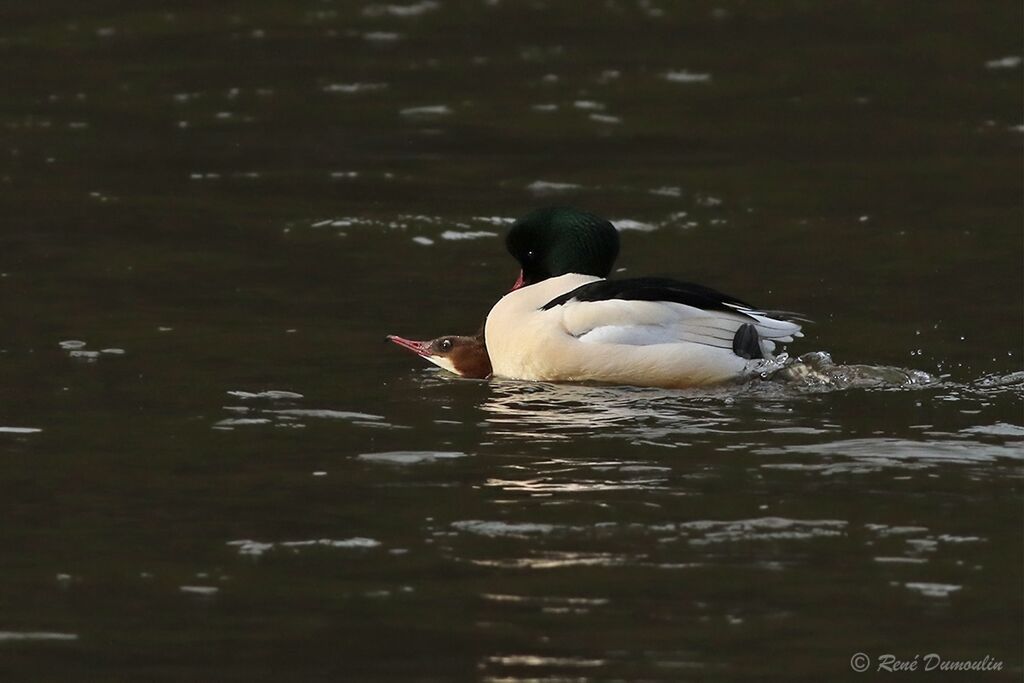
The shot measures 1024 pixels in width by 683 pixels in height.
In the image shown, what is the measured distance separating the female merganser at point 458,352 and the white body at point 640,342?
1.98 feet

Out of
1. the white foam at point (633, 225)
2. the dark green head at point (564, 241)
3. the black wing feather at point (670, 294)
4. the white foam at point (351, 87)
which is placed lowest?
the black wing feather at point (670, 294)

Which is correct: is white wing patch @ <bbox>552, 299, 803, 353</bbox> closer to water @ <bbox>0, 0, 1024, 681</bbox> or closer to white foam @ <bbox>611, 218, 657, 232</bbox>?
water @ <bbox>0, 0, 1024, 681</bbox>

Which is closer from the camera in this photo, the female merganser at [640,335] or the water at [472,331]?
the water at [472,331]

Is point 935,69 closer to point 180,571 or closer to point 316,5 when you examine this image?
point 316,5

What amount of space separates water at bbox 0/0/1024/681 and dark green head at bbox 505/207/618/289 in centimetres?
99

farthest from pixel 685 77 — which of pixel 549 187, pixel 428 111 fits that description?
pixel 549 187

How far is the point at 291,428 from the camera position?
10.8 metres

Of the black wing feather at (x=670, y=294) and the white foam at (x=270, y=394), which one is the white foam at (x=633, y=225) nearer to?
the black wing feather at (x=670, y=294)

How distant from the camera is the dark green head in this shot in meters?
12.7

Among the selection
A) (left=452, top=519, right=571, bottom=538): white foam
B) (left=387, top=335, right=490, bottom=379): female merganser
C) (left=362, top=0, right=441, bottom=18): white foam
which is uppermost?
(left=362, top=0, right=441, bottom=18): white foam

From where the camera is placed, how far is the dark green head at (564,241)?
12680mm

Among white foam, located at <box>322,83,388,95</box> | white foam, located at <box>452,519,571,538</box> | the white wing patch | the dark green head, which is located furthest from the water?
the dark green head

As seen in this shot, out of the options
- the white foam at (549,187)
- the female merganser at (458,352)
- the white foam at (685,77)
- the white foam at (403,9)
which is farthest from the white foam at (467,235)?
the white foam at (403,9)

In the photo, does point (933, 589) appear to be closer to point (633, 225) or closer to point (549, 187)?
point (633, 225)
